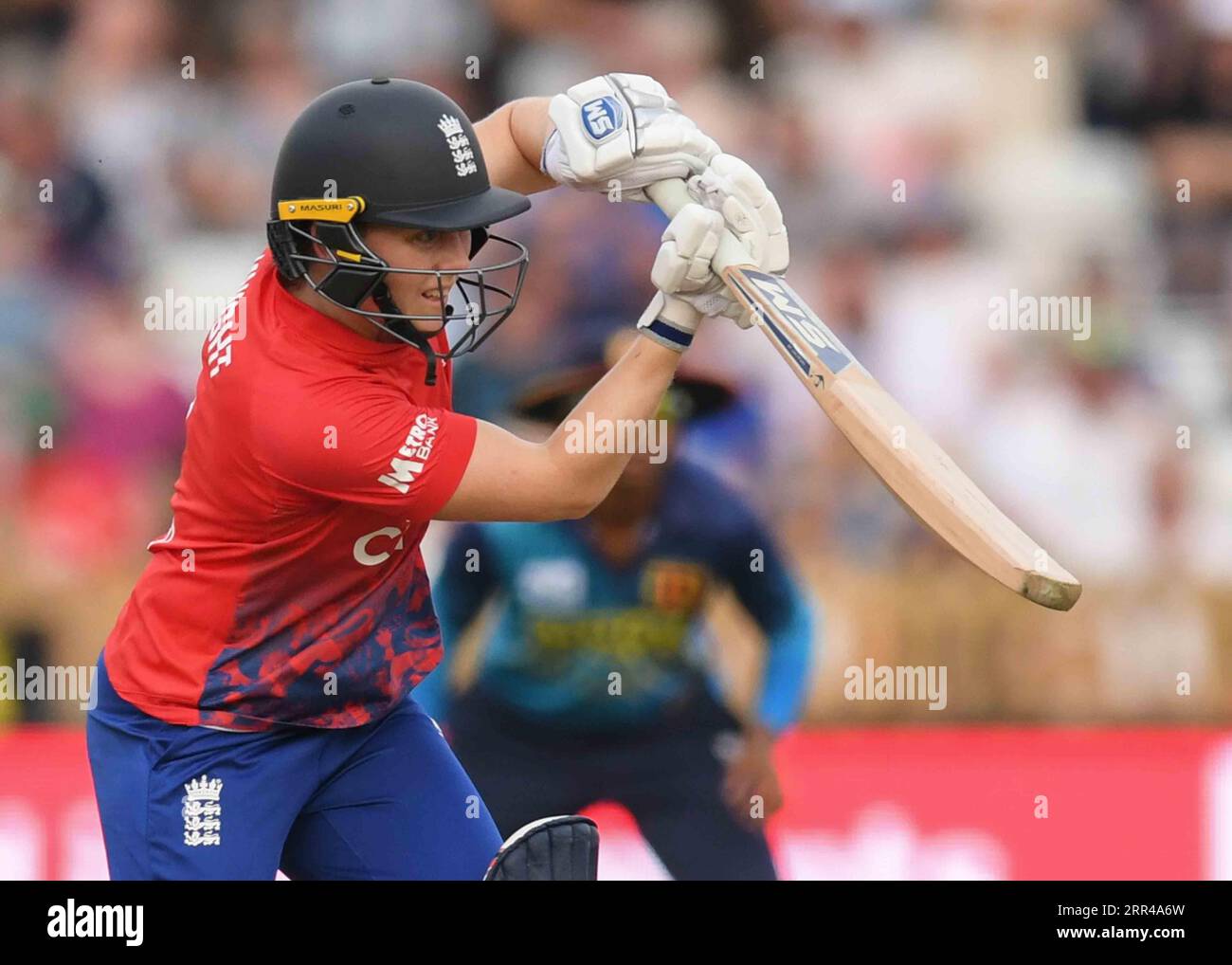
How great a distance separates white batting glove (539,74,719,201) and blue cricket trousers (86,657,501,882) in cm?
101

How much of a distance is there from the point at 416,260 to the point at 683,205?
1.62 ft

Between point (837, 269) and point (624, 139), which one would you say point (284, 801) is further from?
point (837, 269)

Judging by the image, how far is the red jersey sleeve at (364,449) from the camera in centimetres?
279

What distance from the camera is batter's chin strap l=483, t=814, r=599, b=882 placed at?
3002 millimetres

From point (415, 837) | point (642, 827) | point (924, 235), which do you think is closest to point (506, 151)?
point (415, 837)

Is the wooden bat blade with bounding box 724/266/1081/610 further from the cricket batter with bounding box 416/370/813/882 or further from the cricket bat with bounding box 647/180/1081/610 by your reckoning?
the cricket batter with bounding box 416/370/813/882

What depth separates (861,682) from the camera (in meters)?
5.77

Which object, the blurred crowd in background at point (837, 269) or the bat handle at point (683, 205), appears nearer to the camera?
the bat handle at point (683, 205)

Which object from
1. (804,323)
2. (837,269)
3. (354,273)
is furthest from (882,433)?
(837,269)

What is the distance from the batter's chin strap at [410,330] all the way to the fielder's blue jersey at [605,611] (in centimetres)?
183

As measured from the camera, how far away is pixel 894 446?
2889 millimetres

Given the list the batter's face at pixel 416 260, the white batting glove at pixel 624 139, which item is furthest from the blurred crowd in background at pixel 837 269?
the batter's face at pixel 416 260

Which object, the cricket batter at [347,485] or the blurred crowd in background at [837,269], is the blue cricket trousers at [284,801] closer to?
the cricket batter at [347,485]
